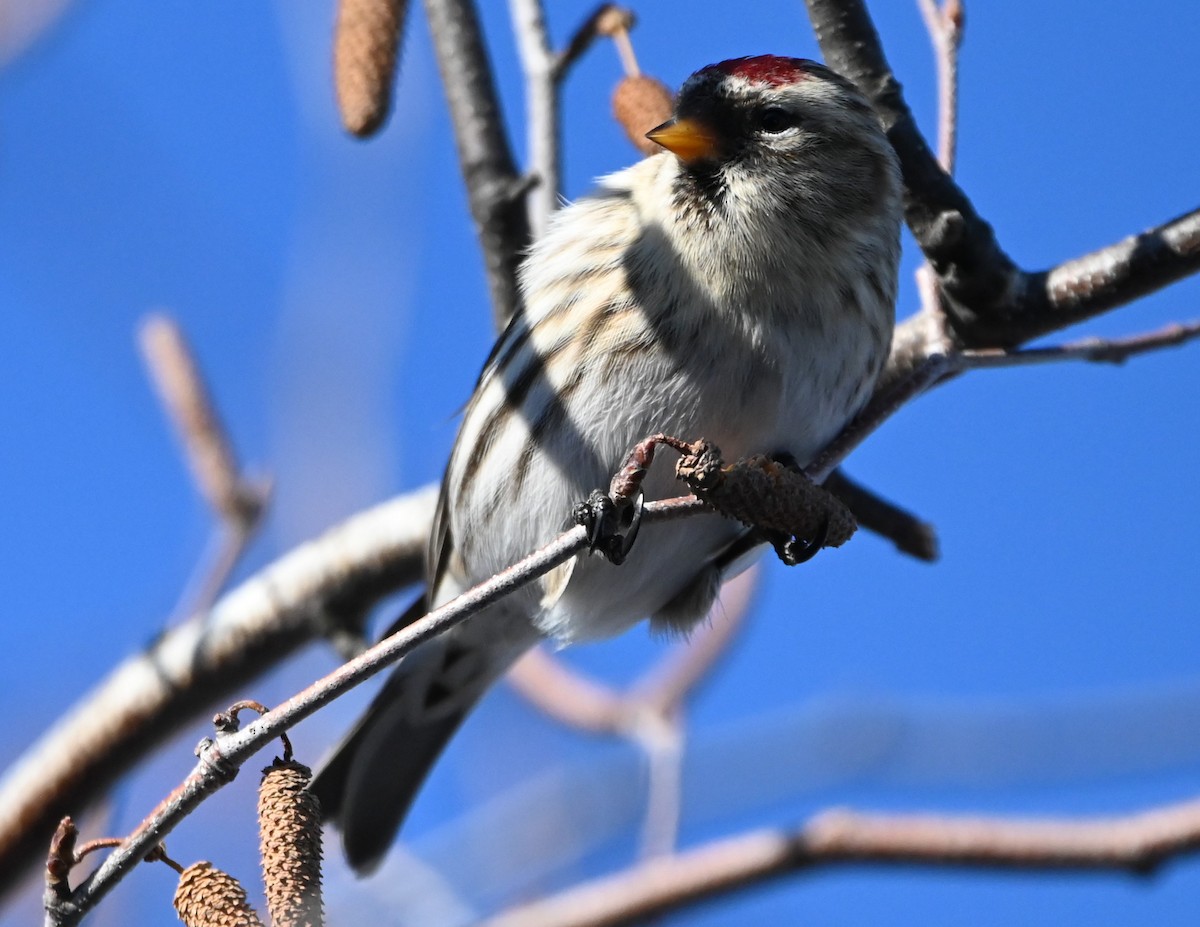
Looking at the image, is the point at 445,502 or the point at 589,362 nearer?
the point at 589,362

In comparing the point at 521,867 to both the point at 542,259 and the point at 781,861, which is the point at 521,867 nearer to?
the point at 781,861

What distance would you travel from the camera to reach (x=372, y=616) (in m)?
2.71

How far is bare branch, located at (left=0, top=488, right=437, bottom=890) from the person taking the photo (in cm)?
262

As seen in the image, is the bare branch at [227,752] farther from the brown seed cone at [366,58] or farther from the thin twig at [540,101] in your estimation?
the thin twig at [540,101]

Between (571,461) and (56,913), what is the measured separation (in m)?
1.10

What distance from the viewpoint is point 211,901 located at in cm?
111

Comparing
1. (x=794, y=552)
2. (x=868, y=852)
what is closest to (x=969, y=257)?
(x=794, y=552)

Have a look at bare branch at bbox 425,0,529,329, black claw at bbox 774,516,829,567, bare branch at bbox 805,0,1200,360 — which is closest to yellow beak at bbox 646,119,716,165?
bare branch at bbox 805,0,1200,360

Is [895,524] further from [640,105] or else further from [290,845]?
[290,845]

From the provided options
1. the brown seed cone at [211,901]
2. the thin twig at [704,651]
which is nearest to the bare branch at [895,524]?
the thin twig at [704,651]

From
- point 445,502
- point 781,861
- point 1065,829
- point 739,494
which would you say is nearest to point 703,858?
point 781,861

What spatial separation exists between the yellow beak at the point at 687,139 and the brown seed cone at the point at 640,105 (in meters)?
0.11

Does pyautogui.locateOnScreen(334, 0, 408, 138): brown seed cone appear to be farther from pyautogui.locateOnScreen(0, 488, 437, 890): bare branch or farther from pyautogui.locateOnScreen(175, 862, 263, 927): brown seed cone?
pyautogui.locateOnScreen(175, 862, 263, 927): brown seed cone

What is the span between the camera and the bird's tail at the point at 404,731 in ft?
7.83
